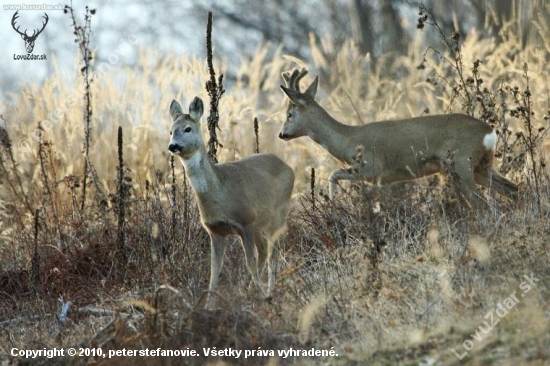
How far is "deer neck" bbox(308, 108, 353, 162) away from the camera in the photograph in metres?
12.4

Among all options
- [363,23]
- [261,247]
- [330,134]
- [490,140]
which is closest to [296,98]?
[330,134]

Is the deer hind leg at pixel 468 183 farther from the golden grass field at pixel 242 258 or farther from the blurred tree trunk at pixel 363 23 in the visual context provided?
the blurred tree trunk at pixel 363 23

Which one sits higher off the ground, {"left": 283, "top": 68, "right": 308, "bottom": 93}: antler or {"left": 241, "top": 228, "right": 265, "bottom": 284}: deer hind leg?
{"left": 283, "top": 68, "right": 308, "bottom": 93}: antler

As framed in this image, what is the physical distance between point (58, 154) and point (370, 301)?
20.6 ft

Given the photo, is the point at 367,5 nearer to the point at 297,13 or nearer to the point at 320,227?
the point at 297,13

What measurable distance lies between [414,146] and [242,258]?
2.43 meters

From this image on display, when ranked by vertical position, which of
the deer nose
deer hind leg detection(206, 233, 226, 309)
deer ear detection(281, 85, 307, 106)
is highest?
deer ear detection(281, 85, 307, 106)

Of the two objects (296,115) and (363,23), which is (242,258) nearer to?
(296,115)

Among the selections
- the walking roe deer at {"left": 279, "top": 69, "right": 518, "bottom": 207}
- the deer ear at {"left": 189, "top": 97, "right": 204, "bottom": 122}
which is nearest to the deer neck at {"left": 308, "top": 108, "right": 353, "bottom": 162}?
the walking roe deer at {"left": 279, "top": 69, "right": 518, "bottom": 207}

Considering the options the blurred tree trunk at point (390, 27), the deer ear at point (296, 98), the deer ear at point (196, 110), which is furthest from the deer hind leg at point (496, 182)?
the blurred tree trunk at point (390, 27)

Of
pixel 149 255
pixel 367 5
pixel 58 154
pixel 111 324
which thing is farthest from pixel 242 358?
pixel 367 5

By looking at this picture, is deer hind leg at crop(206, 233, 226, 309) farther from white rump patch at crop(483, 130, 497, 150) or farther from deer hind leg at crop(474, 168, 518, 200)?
white rump patch at crop(483, 130, 497, 150)

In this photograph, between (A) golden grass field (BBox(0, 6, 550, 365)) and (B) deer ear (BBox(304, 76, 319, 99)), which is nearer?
(A) golden grass field (BBox(0, 6, 550, 365))

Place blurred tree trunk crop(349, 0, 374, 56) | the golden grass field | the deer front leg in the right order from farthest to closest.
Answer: blurred tree trunk crop(349, 0, 374, 56) → the deer front leg → the golden grass field
